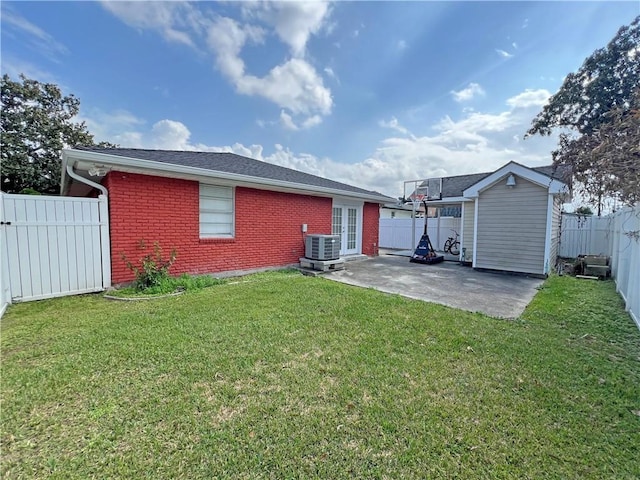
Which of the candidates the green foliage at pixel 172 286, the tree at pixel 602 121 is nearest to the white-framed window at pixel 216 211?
the green foliage at pixel 172 286

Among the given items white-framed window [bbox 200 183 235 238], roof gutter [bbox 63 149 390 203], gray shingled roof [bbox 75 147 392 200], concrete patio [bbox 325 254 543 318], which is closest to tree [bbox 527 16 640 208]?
concrete patio [bbox 325 254 543 318]

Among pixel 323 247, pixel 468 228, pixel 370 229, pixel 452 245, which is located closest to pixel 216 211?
pixel 323 247

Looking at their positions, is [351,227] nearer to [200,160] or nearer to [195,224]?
[200,160]

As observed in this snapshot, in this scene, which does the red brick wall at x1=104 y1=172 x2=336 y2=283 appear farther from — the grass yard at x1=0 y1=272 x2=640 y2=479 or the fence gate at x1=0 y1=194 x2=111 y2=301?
the grass yard at x1=0 y1=272 x2=640 y2=479

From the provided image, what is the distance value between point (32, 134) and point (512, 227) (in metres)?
25.2

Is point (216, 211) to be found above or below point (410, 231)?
above

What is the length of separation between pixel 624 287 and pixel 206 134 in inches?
582

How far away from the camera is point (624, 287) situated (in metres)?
5.78

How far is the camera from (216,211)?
7398mm

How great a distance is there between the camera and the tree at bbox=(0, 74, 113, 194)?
51.2 feet

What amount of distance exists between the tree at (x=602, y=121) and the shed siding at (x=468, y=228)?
14.2ft

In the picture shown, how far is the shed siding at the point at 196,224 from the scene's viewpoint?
5871mm

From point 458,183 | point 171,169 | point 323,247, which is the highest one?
point 458,183

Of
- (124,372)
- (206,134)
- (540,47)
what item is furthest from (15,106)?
(540,47)
